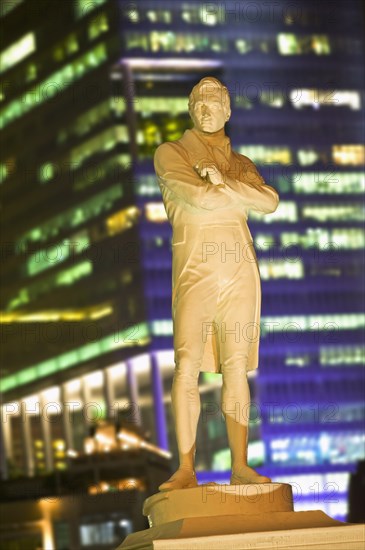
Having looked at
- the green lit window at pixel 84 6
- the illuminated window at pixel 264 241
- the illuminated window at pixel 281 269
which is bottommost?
the illuminated window at pixel 281 269

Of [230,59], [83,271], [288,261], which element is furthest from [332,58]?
[83,271]

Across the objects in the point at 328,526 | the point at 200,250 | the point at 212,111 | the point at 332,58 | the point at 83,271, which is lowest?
the point at 328,526

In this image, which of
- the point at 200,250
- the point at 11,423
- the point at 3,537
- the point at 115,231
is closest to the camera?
the point at 200,250

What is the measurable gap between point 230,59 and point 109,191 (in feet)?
57.9

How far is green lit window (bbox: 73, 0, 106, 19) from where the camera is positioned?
5245 inches

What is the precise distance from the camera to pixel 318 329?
412ft

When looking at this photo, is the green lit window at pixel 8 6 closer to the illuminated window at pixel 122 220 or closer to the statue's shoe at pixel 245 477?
the illuminated window at pixel 122 220

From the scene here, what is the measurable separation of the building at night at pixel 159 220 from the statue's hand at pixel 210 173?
347 feet

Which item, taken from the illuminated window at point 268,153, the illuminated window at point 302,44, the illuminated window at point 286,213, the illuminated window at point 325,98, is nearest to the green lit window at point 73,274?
the illuminated window at point 286,213

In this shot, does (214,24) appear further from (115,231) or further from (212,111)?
(212,111)

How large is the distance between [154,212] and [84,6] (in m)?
25.1

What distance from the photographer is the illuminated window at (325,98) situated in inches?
5271

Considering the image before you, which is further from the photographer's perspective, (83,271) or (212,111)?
(83,271)

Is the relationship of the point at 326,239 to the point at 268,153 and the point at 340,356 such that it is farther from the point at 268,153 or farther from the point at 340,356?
the point at 340,356
